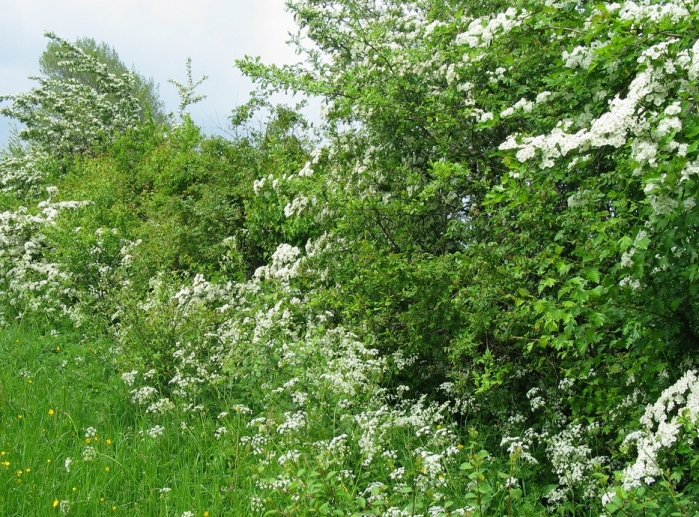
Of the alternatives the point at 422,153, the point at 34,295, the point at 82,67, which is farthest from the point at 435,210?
the point at 82,67

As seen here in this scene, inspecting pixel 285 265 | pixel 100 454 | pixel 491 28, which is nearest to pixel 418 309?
pixel 491 28

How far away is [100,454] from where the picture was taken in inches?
151

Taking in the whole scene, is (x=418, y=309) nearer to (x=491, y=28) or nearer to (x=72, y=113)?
(x=491, y=28)

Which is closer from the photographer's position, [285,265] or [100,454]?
[100,454]

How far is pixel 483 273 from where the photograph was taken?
13.3ft

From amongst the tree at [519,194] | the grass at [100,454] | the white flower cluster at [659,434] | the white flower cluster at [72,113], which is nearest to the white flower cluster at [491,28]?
the tree at [519,194]

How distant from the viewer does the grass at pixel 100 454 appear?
3.42 metres

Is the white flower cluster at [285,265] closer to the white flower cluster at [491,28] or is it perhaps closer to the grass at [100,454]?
the grass at [100,454]

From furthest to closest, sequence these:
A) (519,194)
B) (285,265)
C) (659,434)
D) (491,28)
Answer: (285,265), (491,28), (519,194), (659,434)

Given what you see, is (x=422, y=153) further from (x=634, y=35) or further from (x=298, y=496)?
(x=298, y=496)

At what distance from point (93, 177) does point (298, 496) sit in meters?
9.58

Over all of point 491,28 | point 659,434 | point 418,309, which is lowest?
point 659,434

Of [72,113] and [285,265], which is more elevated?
[72,113]

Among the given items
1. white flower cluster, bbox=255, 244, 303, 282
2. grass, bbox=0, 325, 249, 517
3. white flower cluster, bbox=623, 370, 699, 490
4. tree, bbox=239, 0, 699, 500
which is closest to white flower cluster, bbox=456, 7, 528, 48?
tree, bbox=239, 0, 699, 500
